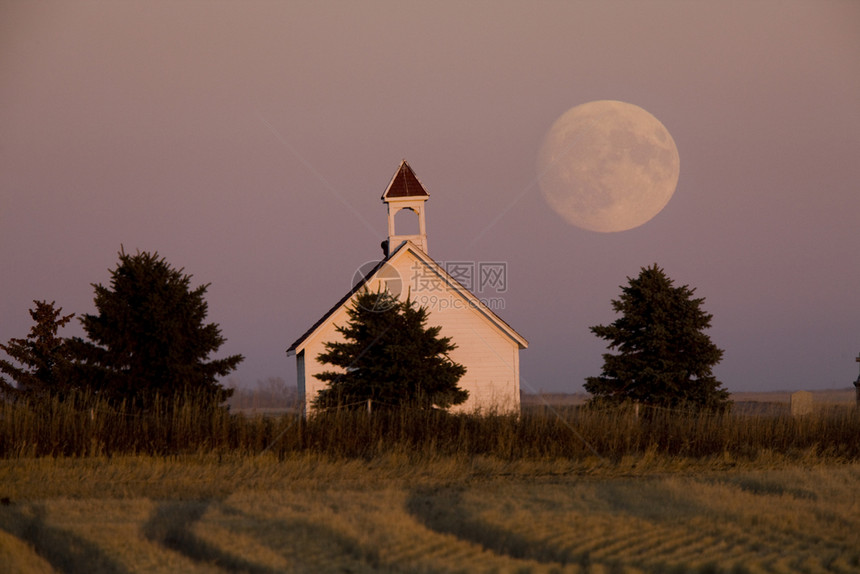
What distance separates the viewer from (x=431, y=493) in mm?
14586

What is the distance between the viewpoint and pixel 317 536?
1068 cm

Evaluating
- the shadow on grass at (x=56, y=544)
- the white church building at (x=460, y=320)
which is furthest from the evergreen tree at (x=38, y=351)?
the shadow on grass at (x=56, y=544)

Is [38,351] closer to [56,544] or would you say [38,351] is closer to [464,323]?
[464,323]

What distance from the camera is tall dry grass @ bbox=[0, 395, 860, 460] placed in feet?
65.8

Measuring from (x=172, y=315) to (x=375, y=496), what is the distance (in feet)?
46.6

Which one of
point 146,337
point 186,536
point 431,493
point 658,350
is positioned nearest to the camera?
point 186,536

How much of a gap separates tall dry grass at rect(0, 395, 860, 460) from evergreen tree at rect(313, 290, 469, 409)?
13.7 feet

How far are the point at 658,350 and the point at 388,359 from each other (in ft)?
30.3

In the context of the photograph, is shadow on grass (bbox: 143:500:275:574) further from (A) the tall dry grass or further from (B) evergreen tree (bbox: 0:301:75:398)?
(B) evergreen tree (bbox: 0:301:75:398)

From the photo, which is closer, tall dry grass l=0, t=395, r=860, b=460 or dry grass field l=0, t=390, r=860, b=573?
dry grass field l=0, t=390, r=860, b=573

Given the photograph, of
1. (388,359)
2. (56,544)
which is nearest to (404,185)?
(388,359)

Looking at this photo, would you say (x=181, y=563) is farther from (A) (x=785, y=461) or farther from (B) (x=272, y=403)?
(A) (x=785, y=461)

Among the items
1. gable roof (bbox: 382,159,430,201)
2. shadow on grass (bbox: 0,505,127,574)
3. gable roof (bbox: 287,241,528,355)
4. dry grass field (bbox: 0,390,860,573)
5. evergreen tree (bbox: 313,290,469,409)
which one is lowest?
shadow on grass (bbox: 0,505,127,574)

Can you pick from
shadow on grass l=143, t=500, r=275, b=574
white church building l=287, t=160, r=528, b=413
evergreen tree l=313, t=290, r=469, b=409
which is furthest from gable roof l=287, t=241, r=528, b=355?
shadow on grass l=143, t=500, r=275, b=574
